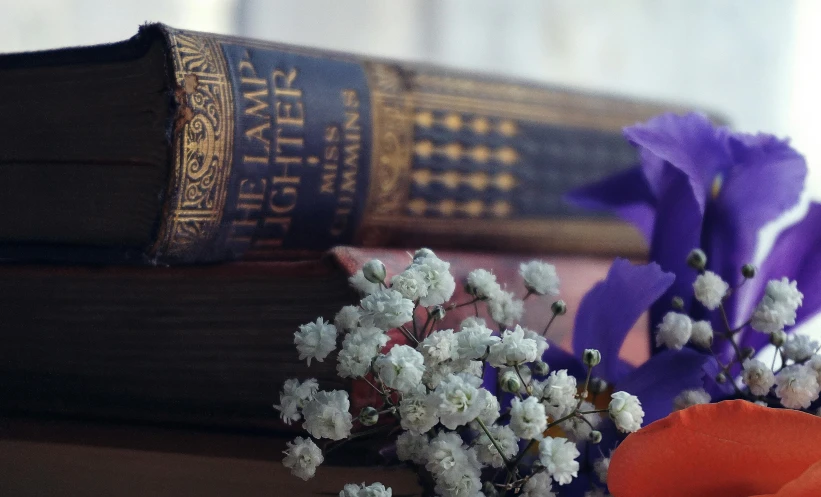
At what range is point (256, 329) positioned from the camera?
472 mm

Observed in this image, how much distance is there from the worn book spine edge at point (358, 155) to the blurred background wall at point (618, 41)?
47 centimetres

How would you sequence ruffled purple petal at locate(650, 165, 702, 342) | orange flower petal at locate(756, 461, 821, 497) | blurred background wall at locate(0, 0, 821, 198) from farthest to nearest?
blurred background wall at locate(0, 0, 821, 198), ruffled purple petal at locate(650, 165, 702, 342), orange flower petal at locate(756, 461, 821, 497)

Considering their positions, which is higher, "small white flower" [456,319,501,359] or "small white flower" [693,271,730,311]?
"small white flower" [456,319,501,359]

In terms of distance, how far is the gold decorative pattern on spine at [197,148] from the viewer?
462 millimetres

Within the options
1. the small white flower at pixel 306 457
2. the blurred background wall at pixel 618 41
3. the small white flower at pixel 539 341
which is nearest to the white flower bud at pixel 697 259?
the small white flower at pixel 539 341

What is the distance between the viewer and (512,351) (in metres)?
0.33

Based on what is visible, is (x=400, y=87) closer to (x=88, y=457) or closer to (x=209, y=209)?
(x=209, y=209)

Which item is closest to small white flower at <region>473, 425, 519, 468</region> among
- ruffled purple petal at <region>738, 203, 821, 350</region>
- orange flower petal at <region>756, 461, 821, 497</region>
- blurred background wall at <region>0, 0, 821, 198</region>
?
orange flower petal at <region>756, 461, 821, 497</region>

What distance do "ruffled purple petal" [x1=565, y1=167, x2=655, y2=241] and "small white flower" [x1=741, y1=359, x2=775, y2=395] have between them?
0.59ft

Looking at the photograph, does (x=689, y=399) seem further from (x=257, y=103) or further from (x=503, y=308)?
(x=257, y=103)

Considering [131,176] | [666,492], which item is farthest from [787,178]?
[131,176]

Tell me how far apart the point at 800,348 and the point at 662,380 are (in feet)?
0.22

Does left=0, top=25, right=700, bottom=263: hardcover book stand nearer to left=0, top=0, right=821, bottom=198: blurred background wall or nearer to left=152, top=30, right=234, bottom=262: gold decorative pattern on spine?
left=152, top=30, right=234, bottom=262: gold decorative pattern on spine

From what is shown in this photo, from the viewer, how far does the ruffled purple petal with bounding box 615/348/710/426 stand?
44 centimetres
